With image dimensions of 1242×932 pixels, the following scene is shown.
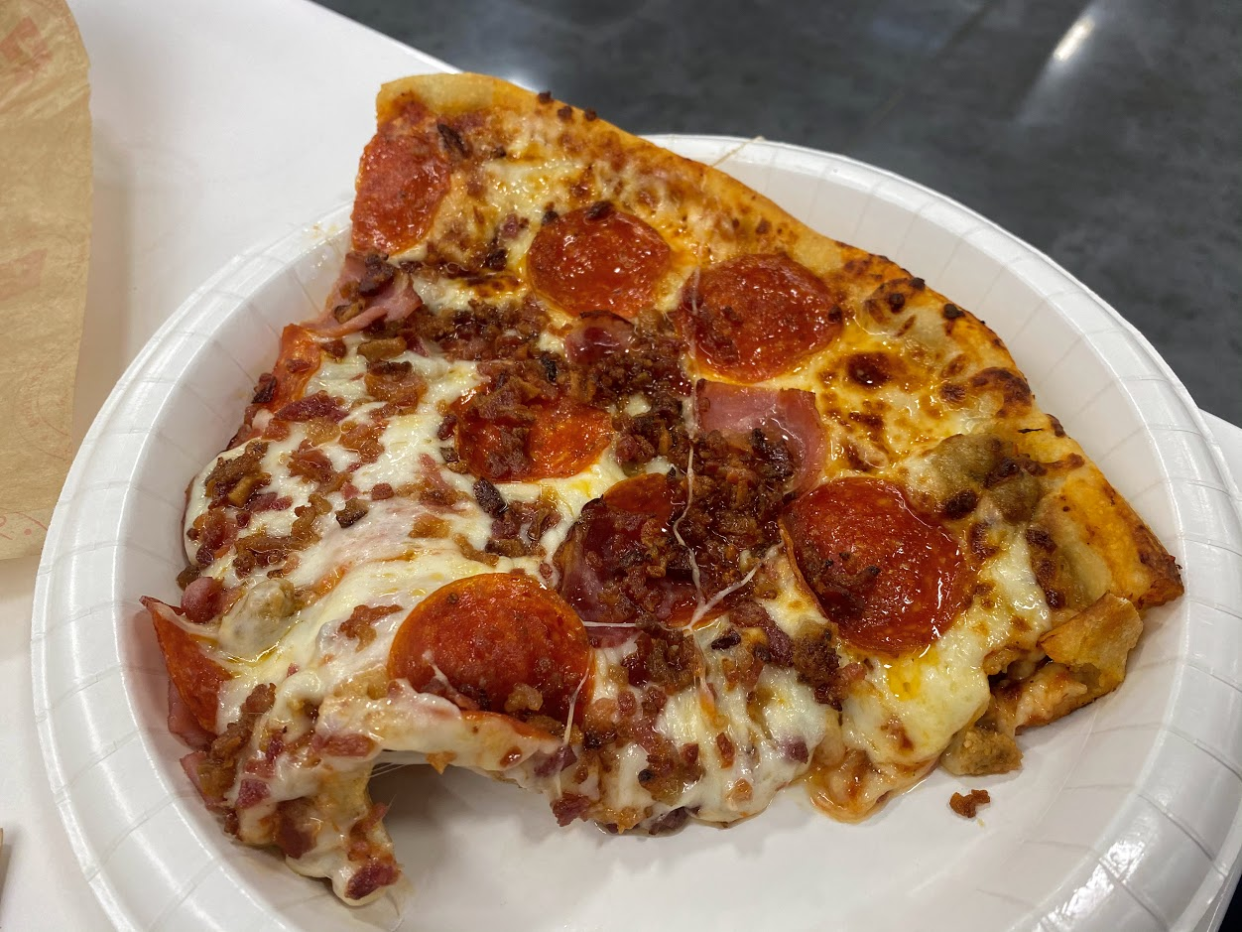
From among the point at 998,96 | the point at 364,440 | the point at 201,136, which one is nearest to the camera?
the point at 364,440

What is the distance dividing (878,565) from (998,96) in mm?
2730

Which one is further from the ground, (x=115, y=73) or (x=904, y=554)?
(x=904, y=554)

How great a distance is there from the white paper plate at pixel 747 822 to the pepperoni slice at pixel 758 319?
0.50 metres

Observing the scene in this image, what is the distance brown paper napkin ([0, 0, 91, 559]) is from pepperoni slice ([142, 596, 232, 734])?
26.8 inches

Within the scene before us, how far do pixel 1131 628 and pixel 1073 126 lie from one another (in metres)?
2.62

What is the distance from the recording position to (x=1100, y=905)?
1.30 m

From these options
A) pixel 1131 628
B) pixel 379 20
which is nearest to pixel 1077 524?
pixel 1131 628

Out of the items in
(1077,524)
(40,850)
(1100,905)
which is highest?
(1077,524)

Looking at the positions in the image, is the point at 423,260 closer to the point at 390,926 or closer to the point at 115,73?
the point at 390,926

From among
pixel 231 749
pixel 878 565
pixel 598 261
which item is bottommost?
pixel 231 749

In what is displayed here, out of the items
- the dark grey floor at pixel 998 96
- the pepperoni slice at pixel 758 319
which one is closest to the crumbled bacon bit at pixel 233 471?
the pepperoni slice at pixel 758 319

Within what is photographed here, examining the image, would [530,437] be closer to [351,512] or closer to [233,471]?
[351,512]

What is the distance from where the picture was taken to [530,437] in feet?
5.87

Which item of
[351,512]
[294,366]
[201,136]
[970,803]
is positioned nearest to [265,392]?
[294,366]
